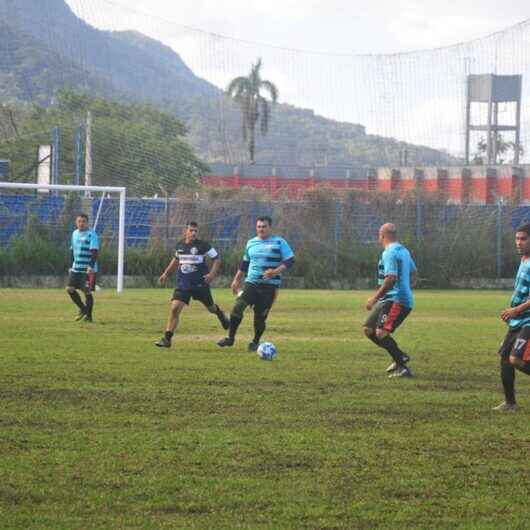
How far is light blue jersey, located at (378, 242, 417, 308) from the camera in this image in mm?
14539

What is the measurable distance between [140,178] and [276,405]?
31.9m

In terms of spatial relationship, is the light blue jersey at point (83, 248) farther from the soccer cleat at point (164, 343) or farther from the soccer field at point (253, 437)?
the soccer cleat at point (164, 343)

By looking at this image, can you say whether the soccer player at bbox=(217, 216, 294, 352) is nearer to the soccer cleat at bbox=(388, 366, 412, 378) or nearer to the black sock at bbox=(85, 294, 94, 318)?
the soccer cleat at bbox=(388, 366, 412, 378)

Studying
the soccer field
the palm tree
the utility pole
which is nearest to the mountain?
the palm tree

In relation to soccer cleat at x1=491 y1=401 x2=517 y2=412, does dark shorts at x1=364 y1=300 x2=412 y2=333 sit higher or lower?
higher

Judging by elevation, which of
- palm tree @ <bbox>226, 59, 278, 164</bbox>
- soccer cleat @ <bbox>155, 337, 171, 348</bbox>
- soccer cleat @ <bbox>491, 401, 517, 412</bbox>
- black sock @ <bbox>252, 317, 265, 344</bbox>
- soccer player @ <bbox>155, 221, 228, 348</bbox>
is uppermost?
palm tree @ <bbox>226, 59, 278, 164</bbox>

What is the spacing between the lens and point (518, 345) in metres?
11.4

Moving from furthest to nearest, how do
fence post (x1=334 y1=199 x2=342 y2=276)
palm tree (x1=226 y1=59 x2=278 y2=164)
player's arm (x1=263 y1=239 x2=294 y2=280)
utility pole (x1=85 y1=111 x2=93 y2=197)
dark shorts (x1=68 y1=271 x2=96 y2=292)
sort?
palm tree (x1=226 y1=59 x2=278 y2=164) < fence post (x1=334 y1=199 x2=342 y2=276) < utility pole (x1=85 y1=111 x2=93 y2=197) < dark shorts (x1=68 y1=271 x2=96 y2=292) < player's arm (x1=263 y1=239 x2=294 y2=280)

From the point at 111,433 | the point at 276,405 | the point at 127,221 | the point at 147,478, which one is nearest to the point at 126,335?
the point at 276,405

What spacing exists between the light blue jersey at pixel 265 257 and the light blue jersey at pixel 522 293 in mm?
6214

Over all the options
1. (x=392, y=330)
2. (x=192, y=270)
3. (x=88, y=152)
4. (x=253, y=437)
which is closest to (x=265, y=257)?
(x=192, y=270)

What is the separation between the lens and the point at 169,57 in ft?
141

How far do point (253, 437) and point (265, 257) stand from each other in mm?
7837

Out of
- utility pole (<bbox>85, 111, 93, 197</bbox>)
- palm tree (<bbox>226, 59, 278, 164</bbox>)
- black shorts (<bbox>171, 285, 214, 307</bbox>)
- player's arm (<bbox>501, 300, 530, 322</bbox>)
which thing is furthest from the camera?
palm tree (<bbox>226, 59, 278, 164</bbox>)
